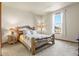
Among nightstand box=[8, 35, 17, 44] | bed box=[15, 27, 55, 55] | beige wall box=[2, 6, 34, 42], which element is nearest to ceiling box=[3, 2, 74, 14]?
beige wall box=[2, 6, 34, 42]

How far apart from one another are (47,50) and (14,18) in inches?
37.0

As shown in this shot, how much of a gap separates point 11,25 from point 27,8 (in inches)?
18.8

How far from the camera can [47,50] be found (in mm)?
2098

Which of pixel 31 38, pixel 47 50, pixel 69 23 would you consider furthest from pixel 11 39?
pixel 69 23

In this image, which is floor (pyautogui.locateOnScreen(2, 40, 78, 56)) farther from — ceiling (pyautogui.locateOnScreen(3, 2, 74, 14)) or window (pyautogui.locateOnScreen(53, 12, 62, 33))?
ceiling (pyautogui.locateOnScreen(3, 2, 74, 14))

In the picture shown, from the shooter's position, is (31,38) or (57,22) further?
(57,22)

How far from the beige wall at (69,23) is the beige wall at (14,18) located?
1.21 feet

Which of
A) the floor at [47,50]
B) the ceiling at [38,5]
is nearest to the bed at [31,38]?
the floor at [47,50]

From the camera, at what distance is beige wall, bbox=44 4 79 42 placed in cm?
208

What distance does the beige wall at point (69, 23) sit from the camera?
208 centimetres

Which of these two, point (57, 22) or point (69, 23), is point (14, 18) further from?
point (69, 23)

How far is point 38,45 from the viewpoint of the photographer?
2180 mm

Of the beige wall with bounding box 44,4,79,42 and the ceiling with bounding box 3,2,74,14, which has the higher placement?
the ceiling with bounding box 3,2,74,14

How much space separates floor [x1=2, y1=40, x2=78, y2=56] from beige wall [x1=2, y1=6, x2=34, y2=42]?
0.34 metres
